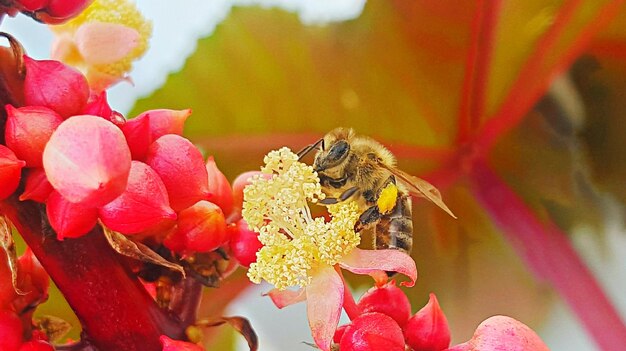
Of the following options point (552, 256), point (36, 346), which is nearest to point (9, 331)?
point (36, 346)

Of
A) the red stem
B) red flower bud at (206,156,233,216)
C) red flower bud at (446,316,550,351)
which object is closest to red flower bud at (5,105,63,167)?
red flower bud at (206,156,233,216)

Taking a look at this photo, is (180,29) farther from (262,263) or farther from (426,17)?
(262,263)

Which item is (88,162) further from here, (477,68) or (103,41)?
(477,68)

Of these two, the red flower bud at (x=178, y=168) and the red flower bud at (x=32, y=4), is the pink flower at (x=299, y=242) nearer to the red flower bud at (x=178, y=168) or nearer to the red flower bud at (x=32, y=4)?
the red flower bud at (x=178, y=168)

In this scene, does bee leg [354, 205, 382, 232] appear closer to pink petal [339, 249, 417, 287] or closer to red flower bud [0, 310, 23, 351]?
pink petal [339, 249, 417, 287]

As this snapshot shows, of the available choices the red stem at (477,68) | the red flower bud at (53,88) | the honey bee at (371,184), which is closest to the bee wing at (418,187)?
the honey bee at (371,184)
